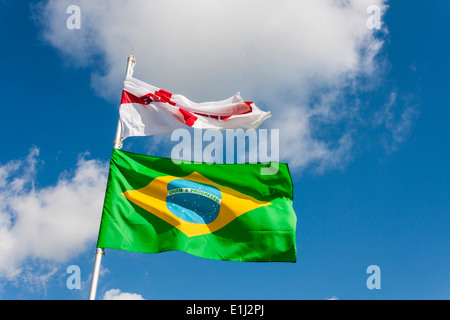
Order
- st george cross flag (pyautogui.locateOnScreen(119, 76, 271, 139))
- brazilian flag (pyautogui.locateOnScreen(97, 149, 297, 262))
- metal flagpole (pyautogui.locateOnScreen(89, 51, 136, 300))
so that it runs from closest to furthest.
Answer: metal flagpole (pyautogui.locateOnScreen(89, 51, 136, 300)), brazilian flag (pyautogui.locateOnScreen(97, 149, 297, 262)), st george cross flag (pyautogui.locateOnScreen(119, 76, 271, 139))

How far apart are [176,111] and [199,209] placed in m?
3.62

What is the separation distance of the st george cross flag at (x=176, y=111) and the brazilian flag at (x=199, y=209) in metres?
1.51

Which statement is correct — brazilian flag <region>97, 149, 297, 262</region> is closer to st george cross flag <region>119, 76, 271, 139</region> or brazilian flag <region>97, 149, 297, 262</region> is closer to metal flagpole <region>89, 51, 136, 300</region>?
metal flagpole <region>89, 51, 136, 300</region>

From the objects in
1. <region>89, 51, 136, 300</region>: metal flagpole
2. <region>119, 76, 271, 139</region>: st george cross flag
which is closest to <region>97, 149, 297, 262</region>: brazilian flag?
<region>89, 51, 136, 300</region>: metal flagpole

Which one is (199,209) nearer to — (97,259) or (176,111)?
(176,111)

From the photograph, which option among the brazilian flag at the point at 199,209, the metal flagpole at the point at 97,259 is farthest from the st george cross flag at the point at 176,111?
the brazilian flag at the point at 199,209

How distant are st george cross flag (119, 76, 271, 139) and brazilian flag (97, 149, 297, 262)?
4.97 ft

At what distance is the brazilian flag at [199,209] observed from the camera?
14328 millimetres

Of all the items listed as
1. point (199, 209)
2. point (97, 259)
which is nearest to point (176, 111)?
point (199, 209)

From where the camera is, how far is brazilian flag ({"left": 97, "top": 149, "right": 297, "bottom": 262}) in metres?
14.3

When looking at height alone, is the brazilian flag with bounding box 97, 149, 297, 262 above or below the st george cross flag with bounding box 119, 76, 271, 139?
below
